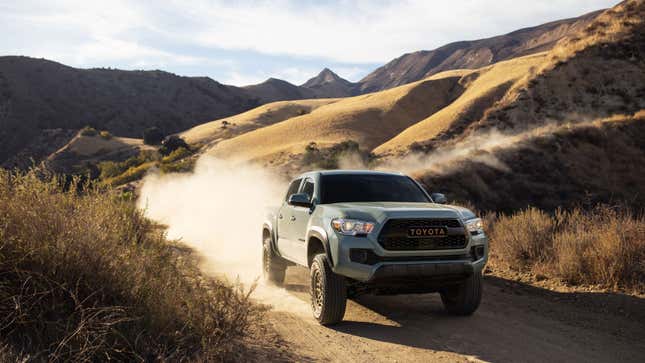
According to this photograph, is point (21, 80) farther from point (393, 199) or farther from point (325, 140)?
point (393, 199)

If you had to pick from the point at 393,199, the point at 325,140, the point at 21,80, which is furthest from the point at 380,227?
the point at 21,80

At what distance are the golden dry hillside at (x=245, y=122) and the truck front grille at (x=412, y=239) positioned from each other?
64416 mm

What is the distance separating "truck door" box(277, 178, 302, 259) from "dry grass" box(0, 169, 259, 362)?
110 inches

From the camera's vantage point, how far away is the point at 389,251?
623cm

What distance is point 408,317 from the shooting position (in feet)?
24.0

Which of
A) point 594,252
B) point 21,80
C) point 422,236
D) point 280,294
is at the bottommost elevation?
point 280,294

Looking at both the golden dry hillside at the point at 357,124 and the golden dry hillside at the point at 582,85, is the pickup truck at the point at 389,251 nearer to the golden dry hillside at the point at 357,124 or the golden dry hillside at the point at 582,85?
the golden dry hillside at the point at 582,85

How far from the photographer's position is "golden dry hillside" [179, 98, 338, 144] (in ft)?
239

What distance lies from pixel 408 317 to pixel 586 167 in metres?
19.7

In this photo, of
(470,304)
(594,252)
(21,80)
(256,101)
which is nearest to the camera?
(470,304)

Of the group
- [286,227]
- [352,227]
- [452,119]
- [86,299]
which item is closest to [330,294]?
[352,227]

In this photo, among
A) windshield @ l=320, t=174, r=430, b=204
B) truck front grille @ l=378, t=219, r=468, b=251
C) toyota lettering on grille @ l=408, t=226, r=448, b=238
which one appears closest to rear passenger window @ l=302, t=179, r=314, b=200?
windshield @ l=320, t=174, r=430, b=204

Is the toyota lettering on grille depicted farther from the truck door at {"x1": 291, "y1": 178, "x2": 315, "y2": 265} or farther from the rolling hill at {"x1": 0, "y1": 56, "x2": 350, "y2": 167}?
the rolling hill at {"x1": 0, "y1": 56, "x2": 350, "y2": 167}

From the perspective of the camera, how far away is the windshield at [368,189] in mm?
7758
